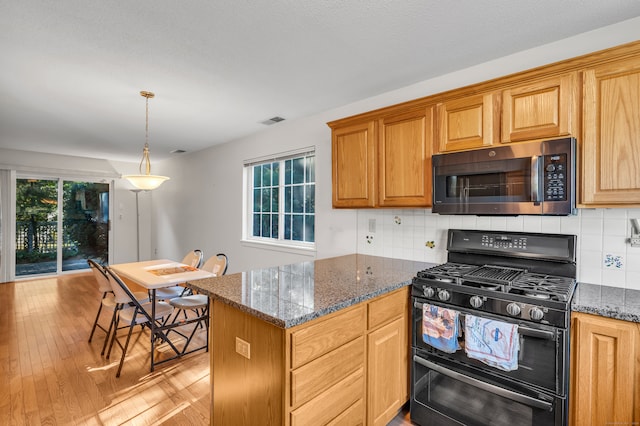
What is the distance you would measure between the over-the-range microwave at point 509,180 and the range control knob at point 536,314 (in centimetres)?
56

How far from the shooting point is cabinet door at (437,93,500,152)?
77.2 inches

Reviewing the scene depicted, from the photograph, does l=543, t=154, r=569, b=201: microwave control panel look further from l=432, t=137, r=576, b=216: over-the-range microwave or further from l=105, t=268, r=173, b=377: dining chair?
l=105, t=268, r=173, b=377: dining chair

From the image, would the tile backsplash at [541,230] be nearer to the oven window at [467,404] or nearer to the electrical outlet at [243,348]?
the oven window at [467,404]

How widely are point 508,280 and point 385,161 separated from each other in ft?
3.87

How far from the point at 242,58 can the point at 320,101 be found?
40.6 inches

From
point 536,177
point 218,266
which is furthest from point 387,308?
point 218,266

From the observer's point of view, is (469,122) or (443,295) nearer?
(443,295)

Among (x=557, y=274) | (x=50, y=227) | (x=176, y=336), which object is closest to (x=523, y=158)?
(x=557, y=274)

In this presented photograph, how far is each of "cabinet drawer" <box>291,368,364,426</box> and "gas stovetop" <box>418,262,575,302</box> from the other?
75 cm

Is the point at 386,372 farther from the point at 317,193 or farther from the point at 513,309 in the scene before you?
the point at 317,193

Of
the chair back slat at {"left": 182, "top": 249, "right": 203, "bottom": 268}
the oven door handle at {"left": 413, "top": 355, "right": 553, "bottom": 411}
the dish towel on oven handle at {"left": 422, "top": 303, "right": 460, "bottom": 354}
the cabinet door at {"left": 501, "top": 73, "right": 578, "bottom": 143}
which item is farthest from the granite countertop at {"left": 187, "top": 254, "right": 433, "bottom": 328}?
the chair back slat at {"left": 182, "top": 249, "right": 203, "bottom": 268}

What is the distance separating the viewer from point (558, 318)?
1.48m

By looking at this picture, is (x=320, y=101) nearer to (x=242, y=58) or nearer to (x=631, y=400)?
(x=242, y=58)

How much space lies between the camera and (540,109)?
1.80 meters
